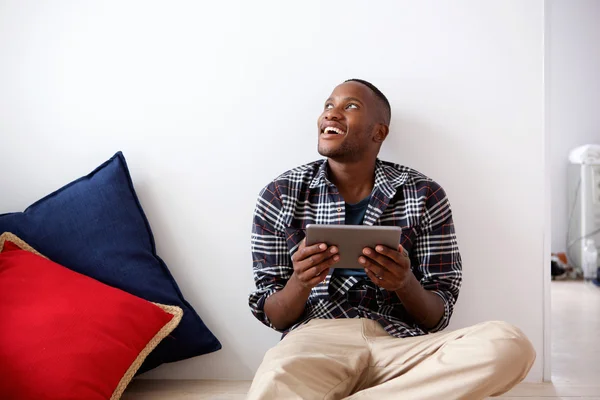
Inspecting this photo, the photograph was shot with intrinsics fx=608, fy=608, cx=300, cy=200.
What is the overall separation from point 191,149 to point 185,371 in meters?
0.81

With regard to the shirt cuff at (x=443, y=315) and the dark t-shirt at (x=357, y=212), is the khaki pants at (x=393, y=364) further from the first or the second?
the dark t-shirt at (x=357, y=212)

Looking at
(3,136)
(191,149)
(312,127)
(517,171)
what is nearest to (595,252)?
(517,171)

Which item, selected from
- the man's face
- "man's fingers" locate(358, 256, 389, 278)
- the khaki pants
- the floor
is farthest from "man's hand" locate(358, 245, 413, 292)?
the floor

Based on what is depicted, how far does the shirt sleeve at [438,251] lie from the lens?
1.89 metres

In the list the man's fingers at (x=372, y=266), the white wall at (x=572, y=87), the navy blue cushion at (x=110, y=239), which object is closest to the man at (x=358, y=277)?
the man's fingers at (x=372, y=266)

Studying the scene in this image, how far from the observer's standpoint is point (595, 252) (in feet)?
13.9

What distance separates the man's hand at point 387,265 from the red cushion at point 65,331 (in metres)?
0.76

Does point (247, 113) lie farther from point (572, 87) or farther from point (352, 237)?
point (572, 87)

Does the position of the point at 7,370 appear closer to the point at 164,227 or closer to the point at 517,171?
the point at 164,227

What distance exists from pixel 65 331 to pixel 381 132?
1149 mm

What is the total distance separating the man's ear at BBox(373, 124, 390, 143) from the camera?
6.53 ft

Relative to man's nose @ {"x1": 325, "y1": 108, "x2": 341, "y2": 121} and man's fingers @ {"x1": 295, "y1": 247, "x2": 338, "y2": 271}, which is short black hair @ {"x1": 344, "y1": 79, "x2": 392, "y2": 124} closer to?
man's nose @ {"x1": 325, "y1": 108, "x2": 341, "y2": 121}

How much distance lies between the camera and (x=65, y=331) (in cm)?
174

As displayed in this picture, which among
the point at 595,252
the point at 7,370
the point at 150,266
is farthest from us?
the point at 595,252
